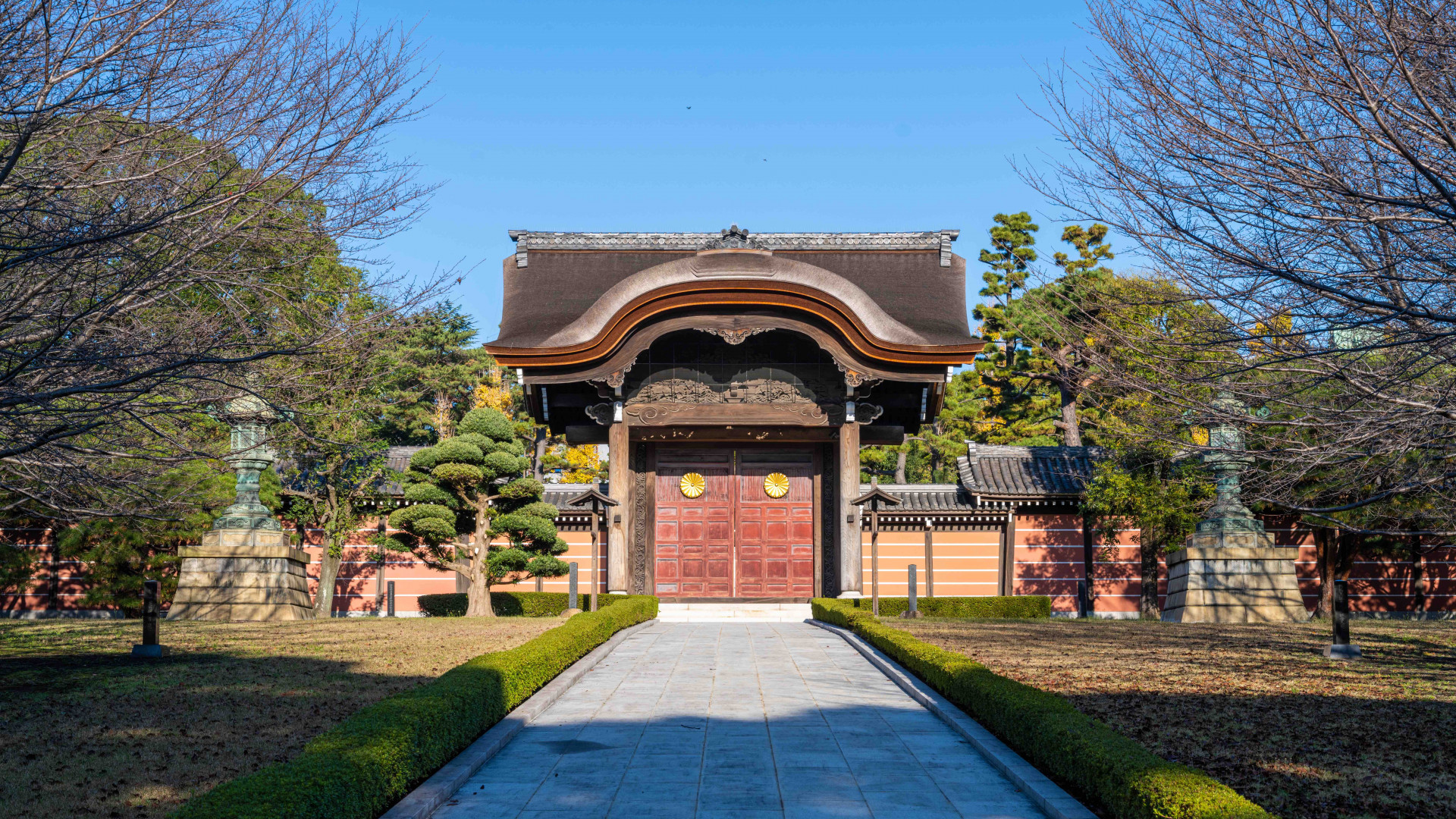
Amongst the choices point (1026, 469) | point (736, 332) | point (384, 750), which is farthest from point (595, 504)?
point (384, 750)

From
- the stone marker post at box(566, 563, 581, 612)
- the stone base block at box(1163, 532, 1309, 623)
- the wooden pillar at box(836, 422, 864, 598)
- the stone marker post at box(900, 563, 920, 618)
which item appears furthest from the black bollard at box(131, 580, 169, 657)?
the stone base block at box(1163, 532, 1309, 623)

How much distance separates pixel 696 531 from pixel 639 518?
136cm

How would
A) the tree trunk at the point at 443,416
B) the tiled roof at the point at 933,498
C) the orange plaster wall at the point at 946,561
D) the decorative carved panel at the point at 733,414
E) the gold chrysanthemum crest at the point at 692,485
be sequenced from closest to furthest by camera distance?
the decorative carved panel at the point at 733,414 → the gold chrysanthemum crest at the point at 692,485 → the tiled roof at the point at 933,498 → the orange plaster wall at the point at 946,561 → the tree trunk at the point at 443,416

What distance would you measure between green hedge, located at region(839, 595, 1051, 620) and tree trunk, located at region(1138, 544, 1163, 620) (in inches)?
149

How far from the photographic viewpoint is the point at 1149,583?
26.3 metres

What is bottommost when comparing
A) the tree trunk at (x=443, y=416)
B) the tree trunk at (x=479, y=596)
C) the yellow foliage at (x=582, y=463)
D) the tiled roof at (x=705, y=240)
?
the tree trunk at (x=479, y=596)

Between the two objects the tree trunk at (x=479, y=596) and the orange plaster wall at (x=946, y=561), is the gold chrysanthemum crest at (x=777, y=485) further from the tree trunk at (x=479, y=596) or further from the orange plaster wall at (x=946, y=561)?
the tree trunk at (x=479, y=596)

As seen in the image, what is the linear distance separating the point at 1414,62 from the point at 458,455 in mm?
17225

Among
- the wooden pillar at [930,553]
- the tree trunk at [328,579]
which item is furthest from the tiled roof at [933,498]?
the tree trunk at [328,579]

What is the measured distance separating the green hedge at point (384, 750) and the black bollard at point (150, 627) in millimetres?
4552

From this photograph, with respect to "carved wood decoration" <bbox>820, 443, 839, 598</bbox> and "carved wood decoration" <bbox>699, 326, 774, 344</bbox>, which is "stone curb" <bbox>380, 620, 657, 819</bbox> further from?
"carved wood decoration" <bbox>820, 443, 839, 598</bbox>

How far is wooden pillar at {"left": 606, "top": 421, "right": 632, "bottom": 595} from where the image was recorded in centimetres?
2114

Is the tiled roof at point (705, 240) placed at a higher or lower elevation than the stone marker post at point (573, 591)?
higher

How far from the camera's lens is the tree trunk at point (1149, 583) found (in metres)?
26.0
